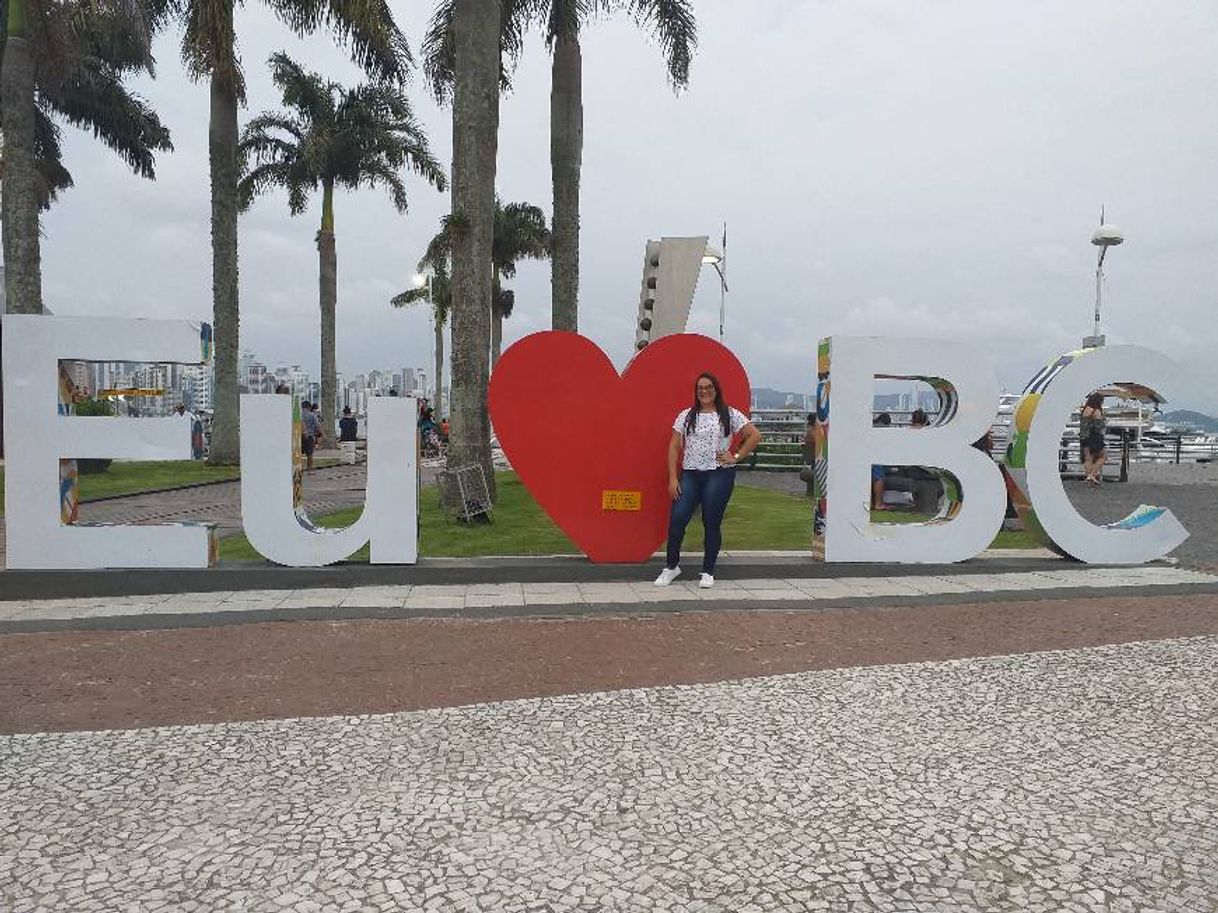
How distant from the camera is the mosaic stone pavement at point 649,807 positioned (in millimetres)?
2428

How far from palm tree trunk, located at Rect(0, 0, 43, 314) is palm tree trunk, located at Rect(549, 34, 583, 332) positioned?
941 cm

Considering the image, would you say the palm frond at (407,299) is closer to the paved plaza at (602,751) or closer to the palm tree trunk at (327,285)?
the palm tree trunk at (327,285)

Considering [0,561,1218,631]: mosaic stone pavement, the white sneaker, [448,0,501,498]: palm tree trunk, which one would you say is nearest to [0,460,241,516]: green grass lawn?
[448,0,501,498]: palm tree trunk

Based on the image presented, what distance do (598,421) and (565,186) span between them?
730 cm

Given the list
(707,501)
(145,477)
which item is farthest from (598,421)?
(145,477)

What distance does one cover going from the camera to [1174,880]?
251 cm

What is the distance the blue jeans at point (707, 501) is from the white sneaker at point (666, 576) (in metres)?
0.23

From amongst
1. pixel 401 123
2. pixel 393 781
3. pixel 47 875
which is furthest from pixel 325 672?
pixel 401 123

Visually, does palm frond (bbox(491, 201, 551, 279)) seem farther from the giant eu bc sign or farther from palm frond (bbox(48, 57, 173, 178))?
the giant eu bc sign

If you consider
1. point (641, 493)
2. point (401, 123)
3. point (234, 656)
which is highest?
point (401, 123)

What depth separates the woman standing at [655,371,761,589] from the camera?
6711 mm

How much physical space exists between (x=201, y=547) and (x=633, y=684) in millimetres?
4396

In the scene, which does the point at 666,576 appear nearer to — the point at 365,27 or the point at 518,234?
the point at 365,27

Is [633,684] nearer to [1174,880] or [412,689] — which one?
[412,689]
